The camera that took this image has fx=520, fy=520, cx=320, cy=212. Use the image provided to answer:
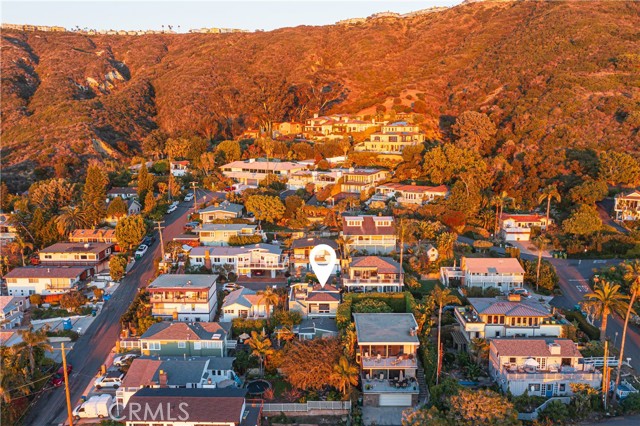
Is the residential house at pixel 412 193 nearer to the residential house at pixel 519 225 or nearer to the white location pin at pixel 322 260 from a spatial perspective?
the residential house at pixel 519 225

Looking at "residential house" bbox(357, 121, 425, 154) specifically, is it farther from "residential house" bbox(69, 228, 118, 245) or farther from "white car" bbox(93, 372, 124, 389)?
"white car" bbox(93, 372, 124, 389)

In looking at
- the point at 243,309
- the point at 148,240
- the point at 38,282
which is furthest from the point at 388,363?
the point at 148,240

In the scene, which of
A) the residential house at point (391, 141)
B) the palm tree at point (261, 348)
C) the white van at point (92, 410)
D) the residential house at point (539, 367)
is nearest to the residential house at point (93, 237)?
the white van at point (92, 410)

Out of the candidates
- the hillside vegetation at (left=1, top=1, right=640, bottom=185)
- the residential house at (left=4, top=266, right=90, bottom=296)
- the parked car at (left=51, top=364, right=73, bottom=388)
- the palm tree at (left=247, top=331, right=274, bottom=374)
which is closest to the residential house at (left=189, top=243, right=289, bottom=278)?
the residential house at (left=4, top=266, right=90, bottom=296)

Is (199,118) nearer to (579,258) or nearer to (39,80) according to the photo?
(39,80)

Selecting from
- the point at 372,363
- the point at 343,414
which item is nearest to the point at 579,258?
the point at 372,363

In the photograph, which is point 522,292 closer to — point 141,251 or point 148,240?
point 141,251
